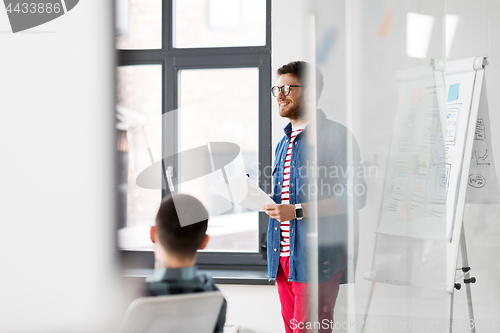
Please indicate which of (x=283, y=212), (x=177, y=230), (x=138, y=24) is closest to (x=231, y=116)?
(x=138, y=24)

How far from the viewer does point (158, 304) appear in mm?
789

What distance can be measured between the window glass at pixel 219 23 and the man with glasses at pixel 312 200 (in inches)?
20.5

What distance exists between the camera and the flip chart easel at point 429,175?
1.03 meters

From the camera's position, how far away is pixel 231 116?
5.29 feet

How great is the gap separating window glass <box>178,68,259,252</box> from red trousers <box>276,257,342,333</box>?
1.38 feet

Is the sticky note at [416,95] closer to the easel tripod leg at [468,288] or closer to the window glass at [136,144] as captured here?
the easel tripod leg at [468,288]

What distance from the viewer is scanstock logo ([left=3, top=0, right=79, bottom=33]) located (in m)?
1.16

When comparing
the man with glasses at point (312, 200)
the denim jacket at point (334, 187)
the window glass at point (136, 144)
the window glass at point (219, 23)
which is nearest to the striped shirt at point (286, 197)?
the man with glasses at point (312, 200)

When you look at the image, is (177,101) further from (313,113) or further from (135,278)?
(135,278)

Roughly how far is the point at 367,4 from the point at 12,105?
995 millimetres

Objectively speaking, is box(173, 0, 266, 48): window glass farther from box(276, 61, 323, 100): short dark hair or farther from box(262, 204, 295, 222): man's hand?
box(262, 204, 295, 222): man's hand

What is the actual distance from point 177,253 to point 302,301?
0.44 meters

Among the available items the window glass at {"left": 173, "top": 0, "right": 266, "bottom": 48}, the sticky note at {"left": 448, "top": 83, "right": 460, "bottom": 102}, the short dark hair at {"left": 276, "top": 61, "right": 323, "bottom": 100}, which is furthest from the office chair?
the window glass at {"left": 173, "top": 0, "right": 266, "bottom": 48}

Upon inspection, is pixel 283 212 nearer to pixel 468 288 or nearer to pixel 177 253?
pixel 177 253
